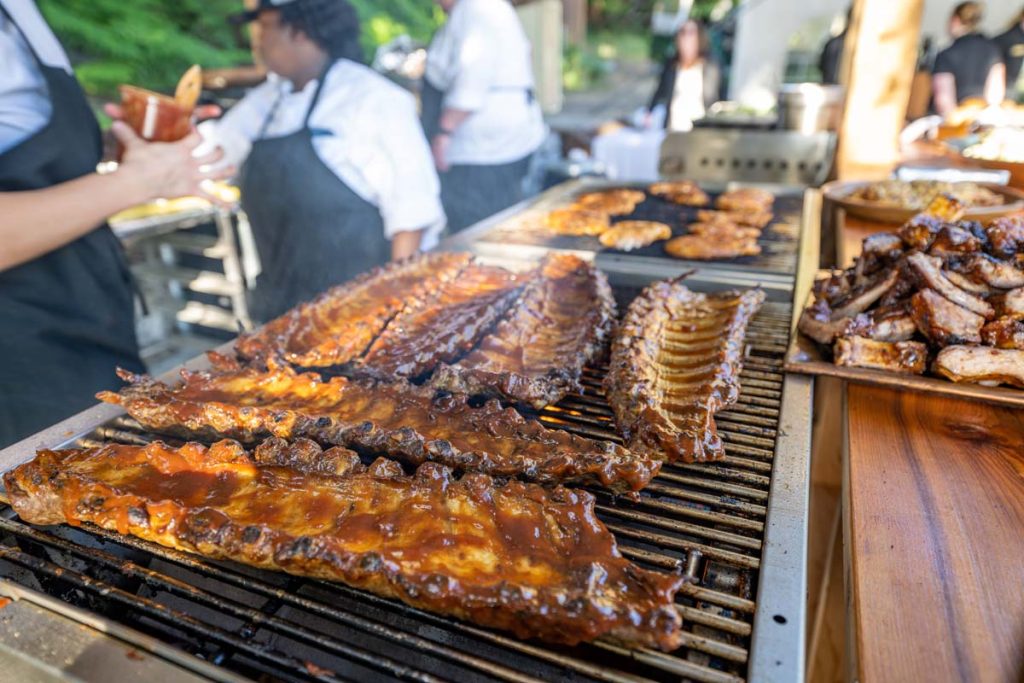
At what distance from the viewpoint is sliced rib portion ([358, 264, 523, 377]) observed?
10.4ft

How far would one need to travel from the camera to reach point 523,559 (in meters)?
1.82

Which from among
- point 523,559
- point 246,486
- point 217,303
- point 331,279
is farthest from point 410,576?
point 217,303

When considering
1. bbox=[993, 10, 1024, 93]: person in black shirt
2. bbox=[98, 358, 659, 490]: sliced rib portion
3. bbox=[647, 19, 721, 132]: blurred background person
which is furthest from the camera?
bbox=[647, 19, 721, 132]: blurred background person

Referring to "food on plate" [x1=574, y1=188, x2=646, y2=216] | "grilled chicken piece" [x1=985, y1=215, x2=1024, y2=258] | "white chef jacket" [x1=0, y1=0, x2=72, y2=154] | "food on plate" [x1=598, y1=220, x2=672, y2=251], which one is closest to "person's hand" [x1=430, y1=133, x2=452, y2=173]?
"food on plate" [x1=574, y1=188, x2=646, y2=216]

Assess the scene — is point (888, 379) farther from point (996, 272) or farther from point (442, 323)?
point (442, 323)

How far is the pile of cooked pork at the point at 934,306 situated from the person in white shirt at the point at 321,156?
12.3 feet

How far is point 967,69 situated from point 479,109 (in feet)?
33.4

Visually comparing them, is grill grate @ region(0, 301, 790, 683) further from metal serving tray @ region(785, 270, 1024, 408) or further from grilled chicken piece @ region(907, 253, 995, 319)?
grilled chicken piece @ region(907, 253, 995, 319)

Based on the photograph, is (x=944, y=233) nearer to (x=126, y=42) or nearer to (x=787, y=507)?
(x=787, y=507)

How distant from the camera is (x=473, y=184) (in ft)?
28.1

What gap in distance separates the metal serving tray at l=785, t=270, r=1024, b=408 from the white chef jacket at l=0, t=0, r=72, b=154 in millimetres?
4327

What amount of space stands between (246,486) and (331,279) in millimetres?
3991

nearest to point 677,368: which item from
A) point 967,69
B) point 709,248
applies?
point 709,248

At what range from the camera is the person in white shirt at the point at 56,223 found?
3201 millimetres
